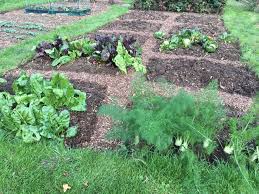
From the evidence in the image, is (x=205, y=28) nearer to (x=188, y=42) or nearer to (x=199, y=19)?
(x=199, y=19)

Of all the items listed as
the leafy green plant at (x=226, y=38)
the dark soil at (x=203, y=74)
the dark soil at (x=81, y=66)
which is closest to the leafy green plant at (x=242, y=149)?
the dark soil at (x=203, y=74)

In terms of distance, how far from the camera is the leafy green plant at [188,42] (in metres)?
6.61

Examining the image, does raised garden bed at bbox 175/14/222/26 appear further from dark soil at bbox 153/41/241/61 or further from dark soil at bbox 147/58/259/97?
dark soil at bbox 147/58/259/97

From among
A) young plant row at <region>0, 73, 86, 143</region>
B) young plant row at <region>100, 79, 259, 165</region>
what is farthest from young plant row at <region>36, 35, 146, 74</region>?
young plant row at <region>100, 79, 259, 165</region>

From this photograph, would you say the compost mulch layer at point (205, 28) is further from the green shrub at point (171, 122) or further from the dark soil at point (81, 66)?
the green shrub at point (171, 122)

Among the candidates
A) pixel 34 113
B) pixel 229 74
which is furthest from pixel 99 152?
pixel 229 74

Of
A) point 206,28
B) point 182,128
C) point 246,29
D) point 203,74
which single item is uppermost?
point 182,128

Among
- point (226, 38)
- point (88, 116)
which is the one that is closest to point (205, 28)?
point (226, 38)

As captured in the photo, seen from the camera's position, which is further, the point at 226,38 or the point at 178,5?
the point at 178,5

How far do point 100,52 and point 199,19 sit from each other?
5387 millimetres

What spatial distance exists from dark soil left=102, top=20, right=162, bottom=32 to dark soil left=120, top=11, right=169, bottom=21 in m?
0.75

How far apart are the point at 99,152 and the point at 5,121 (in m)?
0.98

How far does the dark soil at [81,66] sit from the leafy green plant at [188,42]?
1507 millimetres

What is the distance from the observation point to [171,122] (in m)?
3.35
